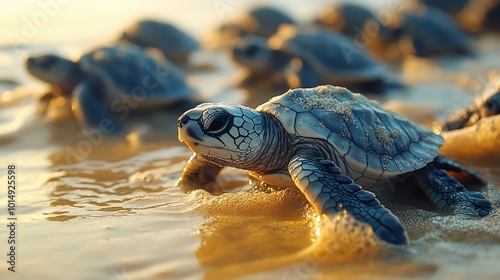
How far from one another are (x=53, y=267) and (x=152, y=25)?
747 cm

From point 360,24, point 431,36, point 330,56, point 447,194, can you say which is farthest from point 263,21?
point 447,194

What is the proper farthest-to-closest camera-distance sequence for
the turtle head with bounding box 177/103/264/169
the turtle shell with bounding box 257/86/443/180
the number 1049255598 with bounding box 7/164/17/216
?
the number 1049255598 with bounding box 7/164/17/216 → the turtle shell with bounding box 257/86/443/180 → the turtle head with bounding box 177/103/264/169

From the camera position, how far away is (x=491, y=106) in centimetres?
467

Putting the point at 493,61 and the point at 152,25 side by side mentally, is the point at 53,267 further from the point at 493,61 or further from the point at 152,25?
the point at 493,61

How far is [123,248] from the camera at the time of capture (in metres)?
2.62

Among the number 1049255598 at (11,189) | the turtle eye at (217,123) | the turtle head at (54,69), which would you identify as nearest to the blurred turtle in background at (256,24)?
the turtle head at (54,69)

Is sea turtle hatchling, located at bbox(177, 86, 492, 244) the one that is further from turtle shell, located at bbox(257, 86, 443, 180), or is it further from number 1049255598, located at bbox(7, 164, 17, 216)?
number 1049255598, located at bbox(7, 164, 17, 216)

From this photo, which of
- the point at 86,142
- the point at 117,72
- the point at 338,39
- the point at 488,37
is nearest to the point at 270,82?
the point at 338,39

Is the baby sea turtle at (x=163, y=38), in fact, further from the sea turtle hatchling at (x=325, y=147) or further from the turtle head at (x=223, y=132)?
the turtle head at (x=223, y=132)

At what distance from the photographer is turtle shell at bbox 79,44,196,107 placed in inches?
241

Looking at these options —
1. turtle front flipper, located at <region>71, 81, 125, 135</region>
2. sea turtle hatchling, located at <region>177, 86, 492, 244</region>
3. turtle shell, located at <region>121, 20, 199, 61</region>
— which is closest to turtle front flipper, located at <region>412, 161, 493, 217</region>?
sea turtle hatchling, located at <region>177, 86, 492, 244</region>

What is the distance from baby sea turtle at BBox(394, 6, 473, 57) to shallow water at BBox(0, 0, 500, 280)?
5.50 m

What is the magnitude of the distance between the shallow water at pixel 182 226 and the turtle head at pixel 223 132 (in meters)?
0.35

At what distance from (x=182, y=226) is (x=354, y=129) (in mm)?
1229
